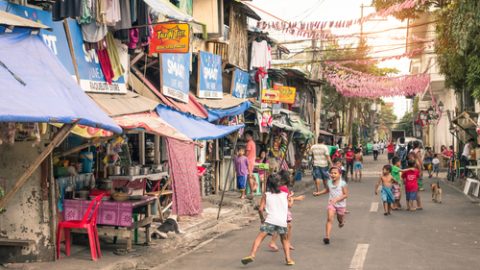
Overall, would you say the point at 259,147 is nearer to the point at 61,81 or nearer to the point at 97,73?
the point at 97,73

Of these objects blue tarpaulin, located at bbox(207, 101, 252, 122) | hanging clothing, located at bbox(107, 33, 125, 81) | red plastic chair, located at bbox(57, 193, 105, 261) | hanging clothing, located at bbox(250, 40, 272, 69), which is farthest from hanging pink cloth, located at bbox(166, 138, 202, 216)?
hanging clothing, located at bbox(250, 40, 272, 69)

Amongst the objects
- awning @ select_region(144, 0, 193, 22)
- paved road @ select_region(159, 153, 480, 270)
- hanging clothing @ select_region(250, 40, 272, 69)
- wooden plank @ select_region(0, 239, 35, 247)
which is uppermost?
hanging clothing @ select_region(250, 40, 272, 69)

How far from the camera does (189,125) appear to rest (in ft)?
45.3

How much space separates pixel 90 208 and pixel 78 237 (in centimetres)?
173

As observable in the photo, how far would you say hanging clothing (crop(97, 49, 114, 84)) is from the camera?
1256cm

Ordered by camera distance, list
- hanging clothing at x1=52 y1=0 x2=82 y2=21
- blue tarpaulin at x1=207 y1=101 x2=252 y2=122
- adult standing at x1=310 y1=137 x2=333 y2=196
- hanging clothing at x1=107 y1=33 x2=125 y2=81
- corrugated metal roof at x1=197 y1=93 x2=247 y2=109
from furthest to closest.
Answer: adult standing at x1=310 y1=137 x2=333 y2=196 → corrugated metal roof at x1=197 y1=93 x2=247 y2=109 → blue tarpaulin at x1=207 y1=101 x2=252 y2=122 → hanging clothing at x1=107 y1=33 x2=125 y2=81 → hanging clothing at x1=52 y1=0 x2=82 y2=21

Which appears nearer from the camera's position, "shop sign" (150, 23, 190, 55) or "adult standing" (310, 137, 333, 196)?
"shop sign" (150, 23, 190, 55)

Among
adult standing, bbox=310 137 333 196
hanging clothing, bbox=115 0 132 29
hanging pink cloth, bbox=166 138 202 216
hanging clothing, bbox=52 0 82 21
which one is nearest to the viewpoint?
hanging clothing, bbox=52 0 82 21

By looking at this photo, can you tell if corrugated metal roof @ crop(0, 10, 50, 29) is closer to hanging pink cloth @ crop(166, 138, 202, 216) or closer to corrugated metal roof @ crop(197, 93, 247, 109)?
hanging pink cloth @ crop(166, 138, 202, 216)

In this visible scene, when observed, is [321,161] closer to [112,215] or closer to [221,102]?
[221,102]

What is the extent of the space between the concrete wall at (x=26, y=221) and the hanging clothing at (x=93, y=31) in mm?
3320

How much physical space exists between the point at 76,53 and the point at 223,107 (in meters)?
7.92

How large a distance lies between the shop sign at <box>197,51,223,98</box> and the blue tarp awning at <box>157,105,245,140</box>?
4315 mm

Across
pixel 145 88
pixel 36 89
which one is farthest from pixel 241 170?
pixel 36 89
